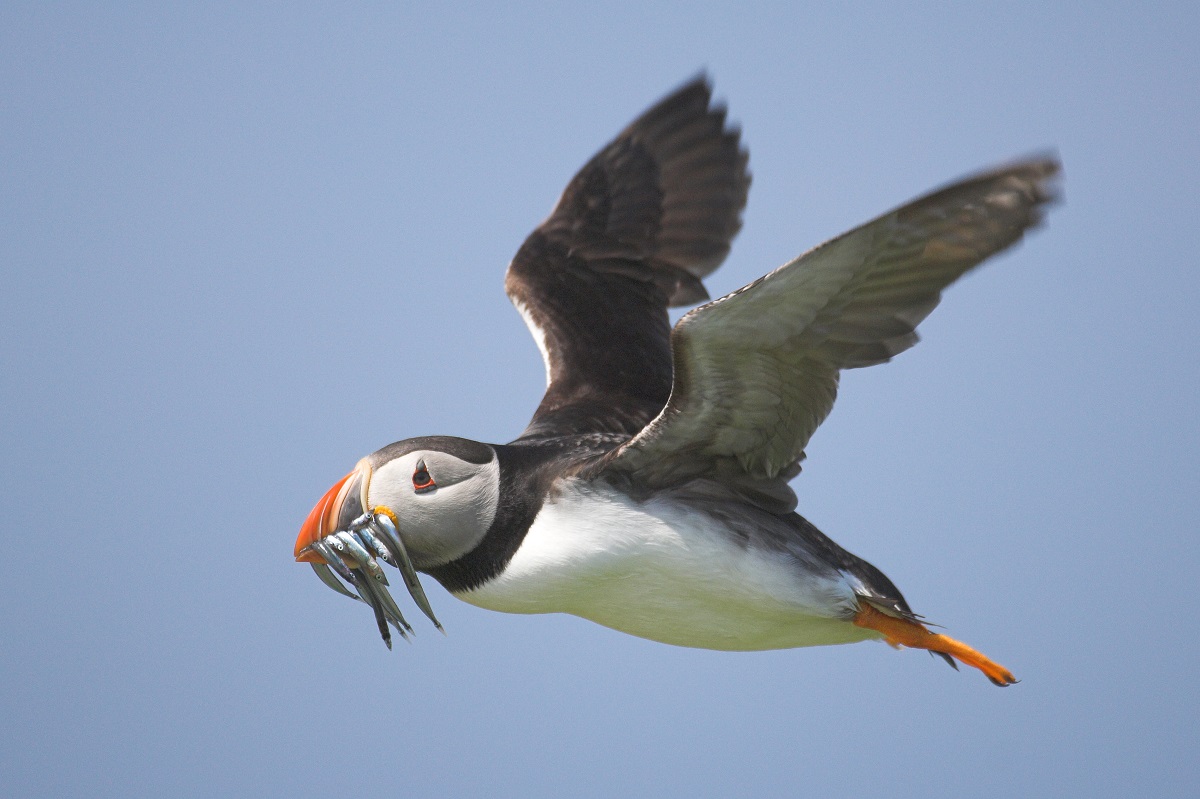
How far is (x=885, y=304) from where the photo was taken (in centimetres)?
394

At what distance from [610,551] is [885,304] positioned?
1.29m

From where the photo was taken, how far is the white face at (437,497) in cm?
462

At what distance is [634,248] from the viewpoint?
264 inches

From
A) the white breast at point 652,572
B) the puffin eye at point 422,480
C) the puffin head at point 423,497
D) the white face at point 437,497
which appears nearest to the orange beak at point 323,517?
the puffin head at point 423,497

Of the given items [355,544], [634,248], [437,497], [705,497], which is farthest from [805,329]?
[634,248]

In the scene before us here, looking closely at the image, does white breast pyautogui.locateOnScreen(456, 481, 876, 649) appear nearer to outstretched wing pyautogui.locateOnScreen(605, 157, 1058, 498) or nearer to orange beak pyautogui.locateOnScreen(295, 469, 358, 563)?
outstretched wing pyautogui.locateOnScreen(605, 157, 1058, 498)

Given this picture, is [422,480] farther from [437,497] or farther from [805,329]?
[805,329]

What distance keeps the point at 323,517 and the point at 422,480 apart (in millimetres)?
382

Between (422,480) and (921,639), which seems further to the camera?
(921,639)

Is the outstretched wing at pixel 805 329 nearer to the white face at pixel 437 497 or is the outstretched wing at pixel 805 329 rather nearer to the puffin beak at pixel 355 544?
the white face at pixel 437 497

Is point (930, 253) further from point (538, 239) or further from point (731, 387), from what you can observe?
point (538, 239)

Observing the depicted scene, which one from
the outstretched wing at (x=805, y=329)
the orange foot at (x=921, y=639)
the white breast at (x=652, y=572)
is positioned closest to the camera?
the outstretched wing at (x=805, y=329)

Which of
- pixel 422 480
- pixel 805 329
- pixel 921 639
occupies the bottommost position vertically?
pixel 921 639

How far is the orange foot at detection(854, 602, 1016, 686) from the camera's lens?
4.81m
